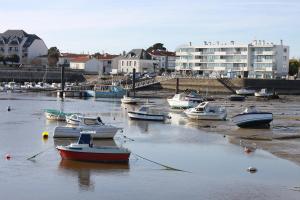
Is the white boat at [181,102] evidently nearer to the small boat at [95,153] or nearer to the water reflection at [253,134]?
the water reflection at [253,134]

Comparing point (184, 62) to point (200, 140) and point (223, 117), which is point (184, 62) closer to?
point (223, 117)

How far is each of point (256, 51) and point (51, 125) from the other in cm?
8184

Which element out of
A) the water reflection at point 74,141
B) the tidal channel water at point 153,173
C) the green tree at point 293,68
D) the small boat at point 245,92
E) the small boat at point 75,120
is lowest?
the tidal channel water at point 153,173

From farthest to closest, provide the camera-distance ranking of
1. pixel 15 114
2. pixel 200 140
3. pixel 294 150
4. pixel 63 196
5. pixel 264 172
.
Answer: pixel 15 114 < pixel 200 140 < pixel 294 150 < pixel 264 172 < pixel 63 196

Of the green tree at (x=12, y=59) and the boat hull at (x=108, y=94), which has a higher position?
the green tree at (x=12, y=59)

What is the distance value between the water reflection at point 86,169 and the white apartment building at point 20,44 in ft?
389

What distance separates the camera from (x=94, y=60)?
139 meters

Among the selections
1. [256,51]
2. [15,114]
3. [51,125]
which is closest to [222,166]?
[51,125]

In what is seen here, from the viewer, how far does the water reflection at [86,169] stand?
80.9ft

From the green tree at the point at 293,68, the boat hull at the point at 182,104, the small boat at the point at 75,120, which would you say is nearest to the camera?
the small boat at the point at 75,120

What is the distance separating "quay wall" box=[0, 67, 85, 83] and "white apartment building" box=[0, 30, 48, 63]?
2353 cm

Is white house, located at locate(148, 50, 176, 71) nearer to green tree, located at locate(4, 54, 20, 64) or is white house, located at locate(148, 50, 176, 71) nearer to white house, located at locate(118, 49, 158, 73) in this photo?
white house, located at locate(118, 49, 158, 73)

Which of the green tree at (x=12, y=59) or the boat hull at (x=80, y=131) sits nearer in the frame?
the boat hull at (x=80, y=131)

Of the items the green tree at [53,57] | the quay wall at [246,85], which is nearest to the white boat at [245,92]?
the quay wall at [246,85]
